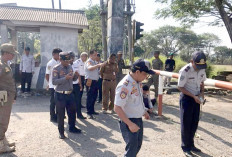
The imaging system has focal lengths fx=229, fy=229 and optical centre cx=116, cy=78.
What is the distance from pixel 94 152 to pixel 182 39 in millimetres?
56986

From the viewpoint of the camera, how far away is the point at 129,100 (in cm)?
292

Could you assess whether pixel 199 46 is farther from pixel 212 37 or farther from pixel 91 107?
pixel 91 107

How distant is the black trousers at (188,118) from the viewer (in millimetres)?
4055

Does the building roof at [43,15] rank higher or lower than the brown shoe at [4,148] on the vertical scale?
higher

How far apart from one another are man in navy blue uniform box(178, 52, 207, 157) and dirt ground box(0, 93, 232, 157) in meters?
0.36

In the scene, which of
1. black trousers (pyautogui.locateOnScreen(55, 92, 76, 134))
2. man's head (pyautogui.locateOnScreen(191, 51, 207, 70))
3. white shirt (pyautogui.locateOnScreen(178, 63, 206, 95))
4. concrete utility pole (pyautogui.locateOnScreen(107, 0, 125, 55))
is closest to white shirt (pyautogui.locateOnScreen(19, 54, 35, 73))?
concrete utility pole (pyautogui.locateOnScreen(107, 0, 125, 55))

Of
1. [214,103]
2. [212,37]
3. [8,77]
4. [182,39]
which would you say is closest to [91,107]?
[8,77]

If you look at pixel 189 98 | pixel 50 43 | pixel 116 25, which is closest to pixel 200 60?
pixel 189 98

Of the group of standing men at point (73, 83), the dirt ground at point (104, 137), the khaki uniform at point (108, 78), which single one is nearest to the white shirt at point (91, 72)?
the group of standing men at point (73, 83)

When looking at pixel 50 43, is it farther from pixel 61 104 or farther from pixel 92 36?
pixel 92 36

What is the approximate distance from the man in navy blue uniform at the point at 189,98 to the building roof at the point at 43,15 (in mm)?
7593

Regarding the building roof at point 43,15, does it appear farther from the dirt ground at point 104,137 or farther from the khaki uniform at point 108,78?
the dirt ground at point 104,137

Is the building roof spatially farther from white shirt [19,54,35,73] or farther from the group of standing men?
the group of standing men

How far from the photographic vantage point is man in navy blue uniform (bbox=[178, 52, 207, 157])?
13.1ft
